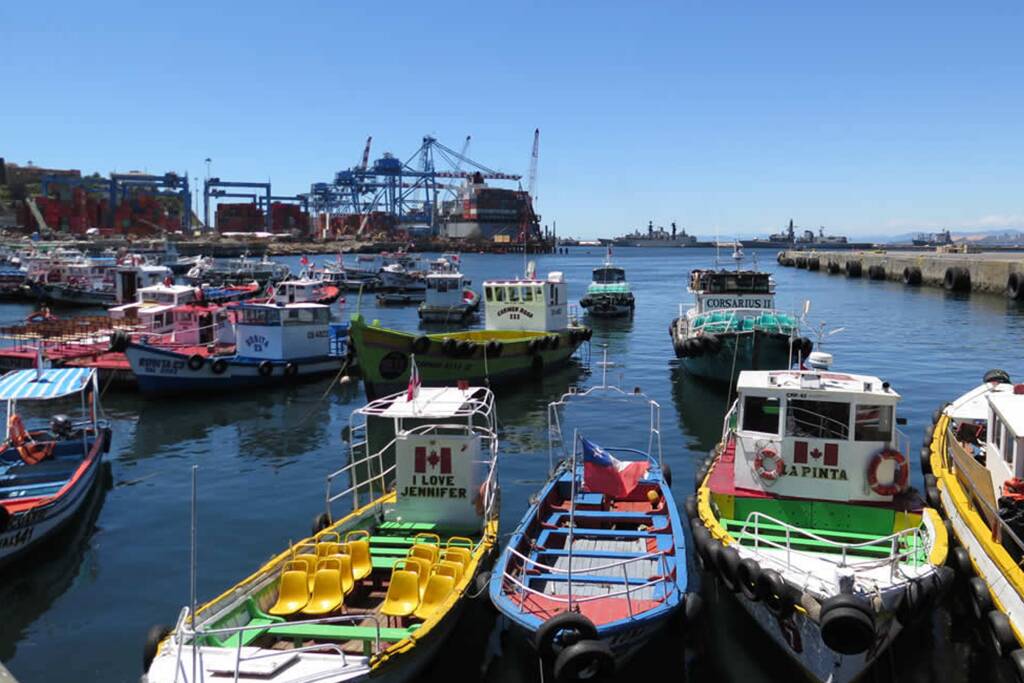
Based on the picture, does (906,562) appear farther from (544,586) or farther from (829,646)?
(544,586)

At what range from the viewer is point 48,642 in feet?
40.0

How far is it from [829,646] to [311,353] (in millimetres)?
26500

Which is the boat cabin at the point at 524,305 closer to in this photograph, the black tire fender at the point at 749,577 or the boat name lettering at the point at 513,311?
the boat name lettering at the point at 513,311

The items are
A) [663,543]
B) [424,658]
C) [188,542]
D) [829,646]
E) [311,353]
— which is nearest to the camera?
[829,646]

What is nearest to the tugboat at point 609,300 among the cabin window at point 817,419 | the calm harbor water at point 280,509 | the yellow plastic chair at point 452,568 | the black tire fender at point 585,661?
the calm harbor water at point 280,509

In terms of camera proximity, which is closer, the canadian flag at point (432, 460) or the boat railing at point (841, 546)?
the boat railing at point (841, 546)

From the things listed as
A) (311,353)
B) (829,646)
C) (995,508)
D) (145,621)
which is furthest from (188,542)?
(311,353)

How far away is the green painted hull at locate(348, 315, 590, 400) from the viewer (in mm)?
27609

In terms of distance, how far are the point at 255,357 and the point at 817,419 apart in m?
23.9

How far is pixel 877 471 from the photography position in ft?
41.1

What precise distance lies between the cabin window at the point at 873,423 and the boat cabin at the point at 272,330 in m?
23.5

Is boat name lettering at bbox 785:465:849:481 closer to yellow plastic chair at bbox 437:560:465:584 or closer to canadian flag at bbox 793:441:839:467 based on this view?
canadian flag at bbox 793:441:839:467

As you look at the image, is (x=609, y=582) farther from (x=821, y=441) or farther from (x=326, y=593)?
(x=821, y=441)

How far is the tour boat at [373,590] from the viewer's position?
8.79 meters
